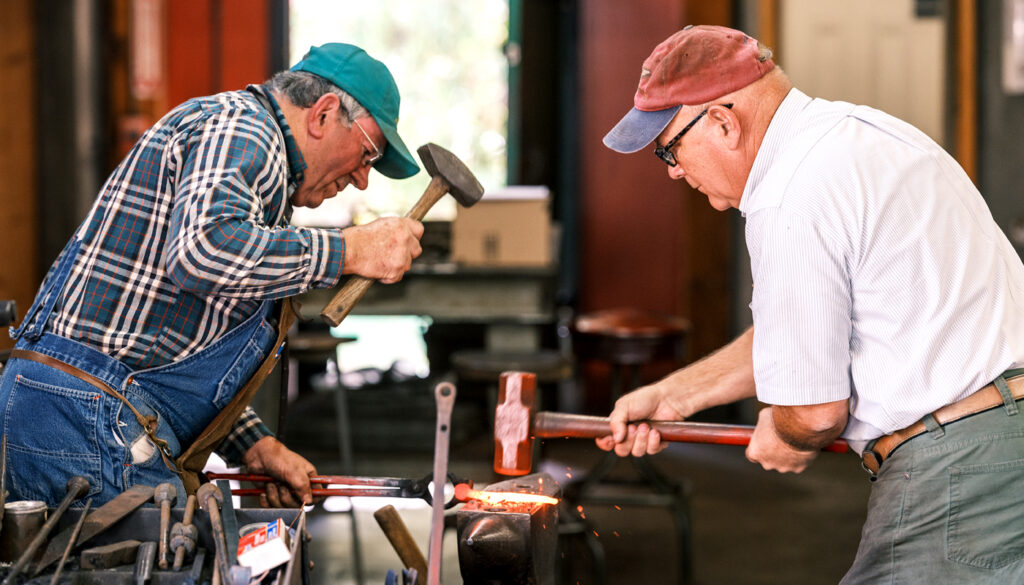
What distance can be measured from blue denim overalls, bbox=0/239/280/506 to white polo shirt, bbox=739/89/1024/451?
1.18 m

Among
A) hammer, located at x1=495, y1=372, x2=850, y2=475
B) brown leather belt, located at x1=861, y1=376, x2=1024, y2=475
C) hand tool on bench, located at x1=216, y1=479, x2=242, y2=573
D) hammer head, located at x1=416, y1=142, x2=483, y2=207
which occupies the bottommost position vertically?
hand tool on bench, located at x1=216, y1=479, x2=242, y2=573

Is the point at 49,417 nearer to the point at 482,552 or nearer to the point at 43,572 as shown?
the point at 43,572

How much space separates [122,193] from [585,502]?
2929 mm

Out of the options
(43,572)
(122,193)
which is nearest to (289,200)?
(122,193)

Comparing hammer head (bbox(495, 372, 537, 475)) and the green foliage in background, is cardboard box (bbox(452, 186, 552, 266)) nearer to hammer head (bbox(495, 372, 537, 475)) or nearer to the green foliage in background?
the green foliage in background

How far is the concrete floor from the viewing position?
4.12 metres

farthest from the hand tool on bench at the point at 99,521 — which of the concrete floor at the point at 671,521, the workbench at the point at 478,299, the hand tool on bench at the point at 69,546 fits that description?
the workbench at the point at 478,299

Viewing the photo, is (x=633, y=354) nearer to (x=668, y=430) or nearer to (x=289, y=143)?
(x=668, y=430)

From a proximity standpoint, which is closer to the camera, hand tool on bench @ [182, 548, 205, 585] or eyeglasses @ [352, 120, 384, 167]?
hand tool on bench @ [182, 548, 205, 585]

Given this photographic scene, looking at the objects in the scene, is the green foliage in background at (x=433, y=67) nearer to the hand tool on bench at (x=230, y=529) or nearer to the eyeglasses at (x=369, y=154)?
the eyeglasses at (x=369, y=154)

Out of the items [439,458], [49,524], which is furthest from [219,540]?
[439,458]

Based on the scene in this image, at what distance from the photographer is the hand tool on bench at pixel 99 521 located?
62.9 inches

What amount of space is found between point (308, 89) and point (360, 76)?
5.0 inches

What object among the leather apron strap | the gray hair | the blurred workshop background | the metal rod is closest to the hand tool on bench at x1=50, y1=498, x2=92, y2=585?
the leather apron strap
